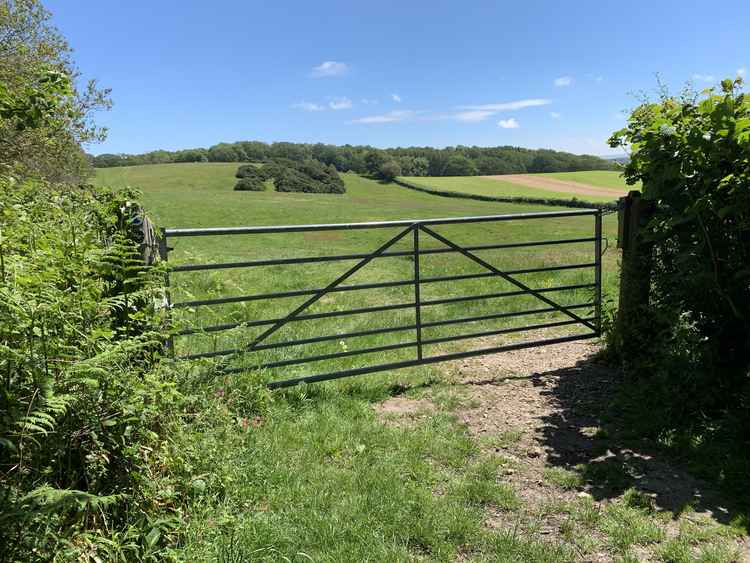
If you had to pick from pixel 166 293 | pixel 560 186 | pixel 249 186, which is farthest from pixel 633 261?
pixel 560 186

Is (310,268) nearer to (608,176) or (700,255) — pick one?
(700,255)

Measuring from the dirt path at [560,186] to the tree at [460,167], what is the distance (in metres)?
11.6

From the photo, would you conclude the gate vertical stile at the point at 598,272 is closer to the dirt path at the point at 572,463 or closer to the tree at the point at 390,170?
the dirt path at the point at 572,463

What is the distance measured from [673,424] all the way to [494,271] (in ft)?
8.54

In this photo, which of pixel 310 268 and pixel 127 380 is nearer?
pixel 127 380

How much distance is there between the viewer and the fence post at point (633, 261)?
589cm

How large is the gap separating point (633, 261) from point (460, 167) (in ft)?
272

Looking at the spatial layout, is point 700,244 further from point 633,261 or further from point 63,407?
point 63,407

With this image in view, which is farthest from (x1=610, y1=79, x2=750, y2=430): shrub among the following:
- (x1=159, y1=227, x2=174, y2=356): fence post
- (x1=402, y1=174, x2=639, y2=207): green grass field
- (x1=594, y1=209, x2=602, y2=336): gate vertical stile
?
(x1=402, y1=174, x2=639, y2=207): green grass field

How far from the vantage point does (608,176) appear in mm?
70688

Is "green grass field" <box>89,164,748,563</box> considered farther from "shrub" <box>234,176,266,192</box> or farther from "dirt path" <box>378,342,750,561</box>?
"shrub" <box>234,176,266,192</box>

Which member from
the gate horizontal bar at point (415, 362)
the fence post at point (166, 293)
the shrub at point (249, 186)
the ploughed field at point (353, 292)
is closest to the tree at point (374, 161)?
the shrub at point (249, 186)

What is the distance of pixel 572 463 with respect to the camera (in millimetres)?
4125

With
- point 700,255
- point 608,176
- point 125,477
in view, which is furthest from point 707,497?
point 608,176
